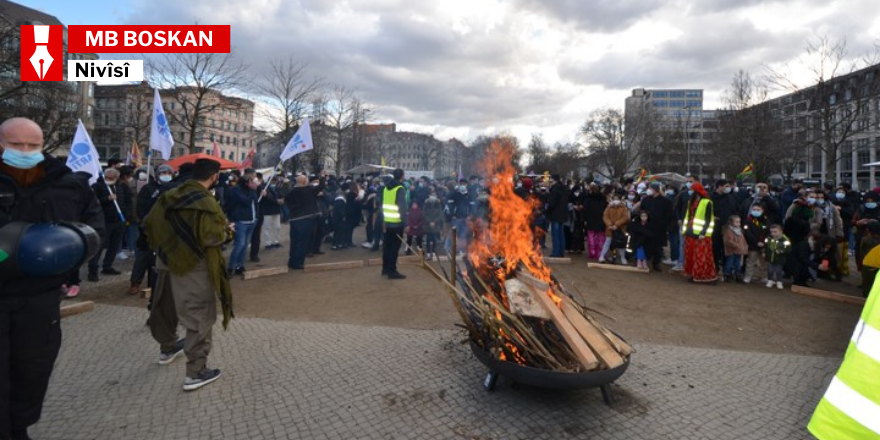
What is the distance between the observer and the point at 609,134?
6700cm

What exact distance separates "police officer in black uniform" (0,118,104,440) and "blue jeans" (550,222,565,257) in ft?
31.8

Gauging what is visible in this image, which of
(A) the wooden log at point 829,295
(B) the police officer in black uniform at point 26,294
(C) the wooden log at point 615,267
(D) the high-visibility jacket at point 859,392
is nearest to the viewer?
(D) the high-visibility jacket at point 859,392

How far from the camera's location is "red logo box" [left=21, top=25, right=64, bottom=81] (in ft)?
60.9

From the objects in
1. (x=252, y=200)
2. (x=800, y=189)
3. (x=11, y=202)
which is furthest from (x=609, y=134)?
(x=11, y=202)

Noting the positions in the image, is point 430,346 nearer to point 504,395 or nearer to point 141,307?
point 504,395

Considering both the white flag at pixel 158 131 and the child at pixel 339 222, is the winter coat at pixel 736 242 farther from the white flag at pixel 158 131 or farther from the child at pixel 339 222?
the white flag at pixel 158 131

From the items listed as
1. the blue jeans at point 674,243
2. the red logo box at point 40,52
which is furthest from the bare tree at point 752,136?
the red logo box at point 40,52

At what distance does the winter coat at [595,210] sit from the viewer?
10875mm

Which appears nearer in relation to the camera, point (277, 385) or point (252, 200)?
point (277, 385)

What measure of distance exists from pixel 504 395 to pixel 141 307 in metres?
5.49

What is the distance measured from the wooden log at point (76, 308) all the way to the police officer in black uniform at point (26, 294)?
3541 millimetres

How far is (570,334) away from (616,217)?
7.50 metres

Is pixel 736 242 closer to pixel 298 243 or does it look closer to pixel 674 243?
pixel 674 243

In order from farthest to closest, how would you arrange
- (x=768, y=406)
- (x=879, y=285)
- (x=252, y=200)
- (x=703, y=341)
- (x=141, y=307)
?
(x=252, y=200) → (x=141, y=307) → (x=703, y=341) → (x=768, y=406) → (x=879, y=285)
